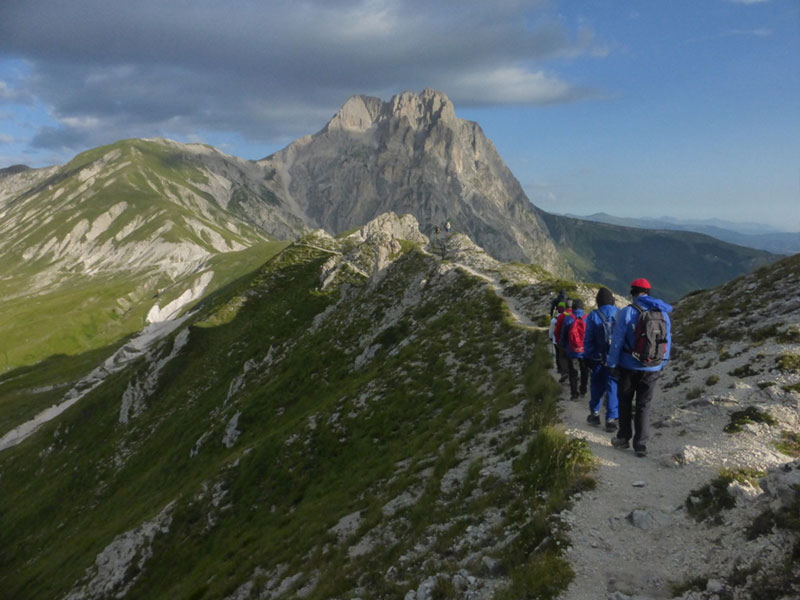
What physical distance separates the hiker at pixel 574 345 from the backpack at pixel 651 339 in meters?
4.15

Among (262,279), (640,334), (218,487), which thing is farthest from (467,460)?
(262,279)

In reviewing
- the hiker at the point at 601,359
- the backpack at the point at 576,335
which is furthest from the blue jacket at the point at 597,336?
the backpack at the point at 576,335

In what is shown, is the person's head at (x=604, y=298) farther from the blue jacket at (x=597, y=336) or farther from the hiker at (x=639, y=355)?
the hiker at (x=639, y=355)

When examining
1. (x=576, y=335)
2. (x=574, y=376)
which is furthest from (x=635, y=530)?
(x=576, y=335)

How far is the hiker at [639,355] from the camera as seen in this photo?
37.7 ft

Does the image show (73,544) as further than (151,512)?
Yes

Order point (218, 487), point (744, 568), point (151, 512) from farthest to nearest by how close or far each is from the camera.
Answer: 1. point (151, 512)
2. point (218, 487)
3. point (744, 568)

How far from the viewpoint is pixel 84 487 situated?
2034 inches

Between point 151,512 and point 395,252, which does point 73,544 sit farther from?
point 395,252

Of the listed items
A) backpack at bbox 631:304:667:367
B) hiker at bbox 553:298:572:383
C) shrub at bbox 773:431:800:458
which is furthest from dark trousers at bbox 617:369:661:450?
hiker at bbox 553:298:572:383

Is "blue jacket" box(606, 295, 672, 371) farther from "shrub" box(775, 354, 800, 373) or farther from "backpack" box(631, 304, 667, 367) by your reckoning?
"shrub" box(775, 354, 800, 373)

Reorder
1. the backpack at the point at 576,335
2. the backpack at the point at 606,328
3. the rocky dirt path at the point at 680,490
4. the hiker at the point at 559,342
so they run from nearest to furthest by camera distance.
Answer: the rocky dirt path at the point at 680,490 < the backpack at the point at 606,328 < the backpack at the point at 576,335 < the hiker at the point at 559,342

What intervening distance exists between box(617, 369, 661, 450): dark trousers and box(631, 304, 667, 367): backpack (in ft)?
1.45

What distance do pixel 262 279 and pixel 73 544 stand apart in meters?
45.6
